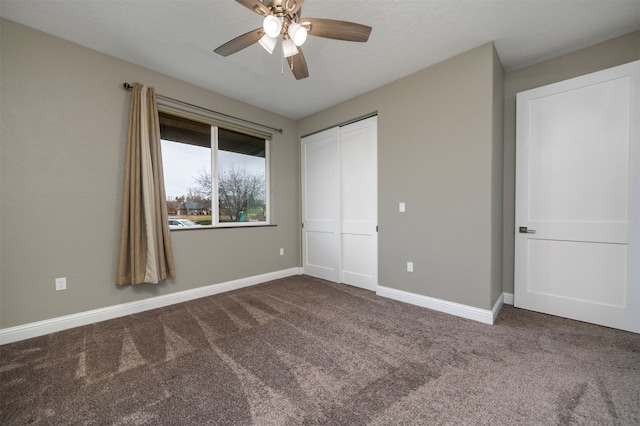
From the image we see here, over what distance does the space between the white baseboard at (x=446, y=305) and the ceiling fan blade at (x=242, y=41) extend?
2.92 meters

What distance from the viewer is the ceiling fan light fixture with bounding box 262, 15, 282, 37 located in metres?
1.50

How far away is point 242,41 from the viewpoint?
5.77 feet

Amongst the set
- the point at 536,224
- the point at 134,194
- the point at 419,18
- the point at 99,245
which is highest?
the point at 419,18

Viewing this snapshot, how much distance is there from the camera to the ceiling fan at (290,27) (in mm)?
1518

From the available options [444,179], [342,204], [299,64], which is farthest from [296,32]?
[342,204]

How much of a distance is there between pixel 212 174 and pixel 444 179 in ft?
9.65

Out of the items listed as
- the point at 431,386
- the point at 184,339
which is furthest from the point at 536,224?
the point at 184,339

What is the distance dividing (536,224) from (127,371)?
153 inches

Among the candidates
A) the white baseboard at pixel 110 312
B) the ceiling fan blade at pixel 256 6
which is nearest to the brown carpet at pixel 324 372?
the white baseboard at pixel 110 312

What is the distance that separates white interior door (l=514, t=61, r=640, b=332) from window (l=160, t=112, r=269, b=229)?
136 inches

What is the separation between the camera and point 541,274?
8.52 feet

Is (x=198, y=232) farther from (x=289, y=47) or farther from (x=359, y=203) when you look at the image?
(x=289, y=47)

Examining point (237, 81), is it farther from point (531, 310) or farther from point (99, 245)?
point (531, 310)

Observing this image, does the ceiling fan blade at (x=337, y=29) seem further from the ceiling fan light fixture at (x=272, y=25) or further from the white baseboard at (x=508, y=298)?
the white baseboard at (x=508, y=298)
